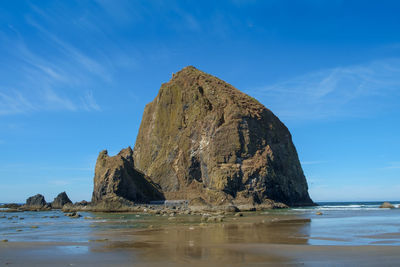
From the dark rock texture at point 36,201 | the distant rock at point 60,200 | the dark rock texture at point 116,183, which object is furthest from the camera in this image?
the distant rock at point 60,200

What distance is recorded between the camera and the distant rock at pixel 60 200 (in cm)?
11243

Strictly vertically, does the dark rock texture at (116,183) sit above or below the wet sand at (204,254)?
above

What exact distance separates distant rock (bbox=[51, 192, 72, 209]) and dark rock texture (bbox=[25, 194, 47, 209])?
304 centimetres

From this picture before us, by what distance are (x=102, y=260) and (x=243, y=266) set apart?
19.5ft

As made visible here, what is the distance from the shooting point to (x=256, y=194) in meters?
93.7

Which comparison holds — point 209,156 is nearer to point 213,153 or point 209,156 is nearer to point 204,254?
point 213,153

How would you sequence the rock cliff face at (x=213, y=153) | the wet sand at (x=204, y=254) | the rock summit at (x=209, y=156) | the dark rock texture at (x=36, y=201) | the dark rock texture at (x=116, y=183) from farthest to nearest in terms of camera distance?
the dark rock texture at (x=36, y=201)
the rock cliff face at (x=213, y=153)
the rock summit at (x=209, y=156)
the dark rock texture at (x=116, y=183)
the wet sand at (x=204, y=254)

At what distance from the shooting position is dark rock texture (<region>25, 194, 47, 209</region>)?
111 meters

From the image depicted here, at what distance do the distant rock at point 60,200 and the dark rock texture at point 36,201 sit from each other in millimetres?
3041

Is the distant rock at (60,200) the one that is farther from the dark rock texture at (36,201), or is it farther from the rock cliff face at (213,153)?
A: the rock cliff face at (213,153)

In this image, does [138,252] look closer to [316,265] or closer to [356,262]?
[316,265]

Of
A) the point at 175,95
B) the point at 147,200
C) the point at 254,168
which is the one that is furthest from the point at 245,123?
the point at 175,95

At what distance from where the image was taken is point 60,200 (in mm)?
114000

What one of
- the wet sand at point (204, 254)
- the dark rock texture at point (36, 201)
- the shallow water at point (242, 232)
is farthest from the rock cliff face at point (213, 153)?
the wet sand at point (204, 254)
